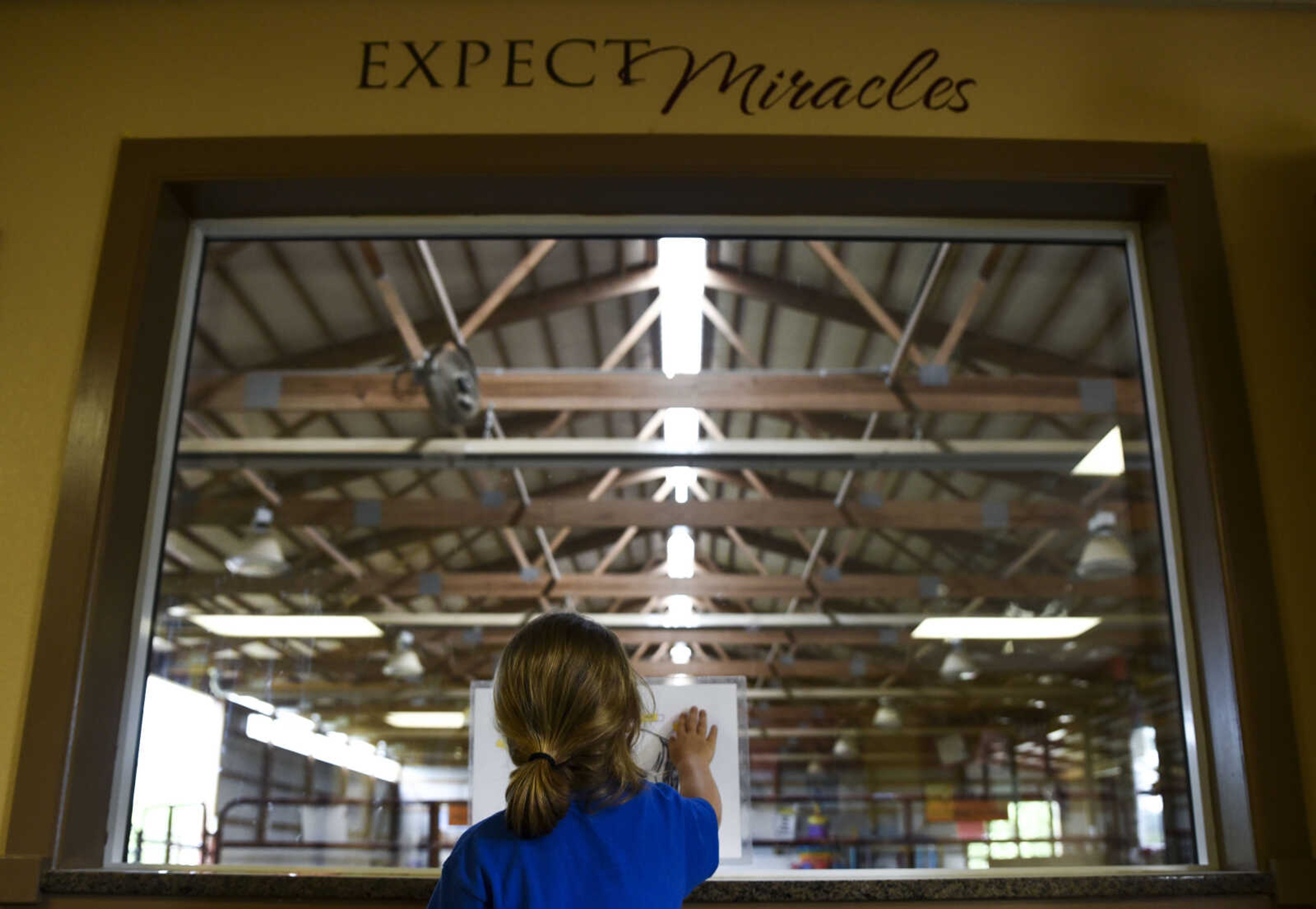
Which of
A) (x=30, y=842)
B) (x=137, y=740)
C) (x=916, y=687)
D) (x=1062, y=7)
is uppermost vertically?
(x=1062, y=7)

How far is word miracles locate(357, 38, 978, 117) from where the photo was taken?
2033 mm

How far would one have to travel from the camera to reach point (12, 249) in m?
1.98

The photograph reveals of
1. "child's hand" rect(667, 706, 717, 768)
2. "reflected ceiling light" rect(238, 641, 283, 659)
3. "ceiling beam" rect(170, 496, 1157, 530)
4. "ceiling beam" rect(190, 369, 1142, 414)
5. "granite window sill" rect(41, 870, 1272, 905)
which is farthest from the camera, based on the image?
"ceiling beam" rect(170, 496, 1157, 530)

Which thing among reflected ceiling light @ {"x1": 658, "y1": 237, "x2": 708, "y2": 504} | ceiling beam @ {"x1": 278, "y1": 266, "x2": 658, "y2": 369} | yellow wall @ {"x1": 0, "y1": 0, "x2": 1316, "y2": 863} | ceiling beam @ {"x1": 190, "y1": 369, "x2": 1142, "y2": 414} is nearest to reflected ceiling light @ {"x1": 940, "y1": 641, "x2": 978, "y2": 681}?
reflected ceiling light @ {"x1": 658, "y1": 237, "x2": 708, "y2": 504}

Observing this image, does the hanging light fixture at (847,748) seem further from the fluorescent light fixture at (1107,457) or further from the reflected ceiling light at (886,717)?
the fluorescent light fixture at (1107,457)

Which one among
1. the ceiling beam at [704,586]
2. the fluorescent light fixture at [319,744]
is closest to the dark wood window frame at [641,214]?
the fluorescent light fixture at [319,744]

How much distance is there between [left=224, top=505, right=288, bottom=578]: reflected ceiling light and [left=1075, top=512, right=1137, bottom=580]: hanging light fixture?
10.5 feet

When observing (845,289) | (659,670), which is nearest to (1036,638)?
(659,670)

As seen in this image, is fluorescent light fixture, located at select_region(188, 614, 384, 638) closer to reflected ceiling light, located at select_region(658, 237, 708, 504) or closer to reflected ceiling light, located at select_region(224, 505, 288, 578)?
reflected ceiling light, located at select_region(224, 505, 288, 578)

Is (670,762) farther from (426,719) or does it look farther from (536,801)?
(426,719)

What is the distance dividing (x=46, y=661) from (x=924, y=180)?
1668 millimetres

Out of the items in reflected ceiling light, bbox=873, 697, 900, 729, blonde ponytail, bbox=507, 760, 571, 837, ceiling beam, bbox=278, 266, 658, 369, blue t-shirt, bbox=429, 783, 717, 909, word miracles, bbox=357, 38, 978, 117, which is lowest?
blue t-shirt, bbox=429, 783, 717, 909

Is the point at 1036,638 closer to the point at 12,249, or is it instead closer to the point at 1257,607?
the point at 1257,607

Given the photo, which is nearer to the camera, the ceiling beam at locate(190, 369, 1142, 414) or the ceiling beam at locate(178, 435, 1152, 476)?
the ceiling beam at locate(190, 369, 1142, 414)
